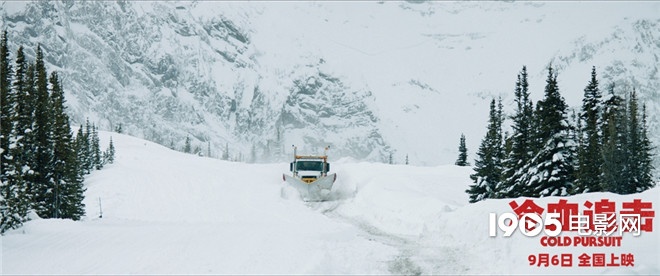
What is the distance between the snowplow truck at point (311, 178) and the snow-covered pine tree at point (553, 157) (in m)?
12.0

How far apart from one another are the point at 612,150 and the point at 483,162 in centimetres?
1110

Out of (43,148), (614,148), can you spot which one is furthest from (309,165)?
(614,148)

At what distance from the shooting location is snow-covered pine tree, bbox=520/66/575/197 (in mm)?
28906

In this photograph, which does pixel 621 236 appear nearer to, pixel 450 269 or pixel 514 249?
pixel 514 249

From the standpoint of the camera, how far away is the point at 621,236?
1234 cm

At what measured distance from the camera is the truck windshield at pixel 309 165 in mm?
38875

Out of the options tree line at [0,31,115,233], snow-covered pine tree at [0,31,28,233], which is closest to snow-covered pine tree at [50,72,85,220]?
tree line at [0,31,115,233]

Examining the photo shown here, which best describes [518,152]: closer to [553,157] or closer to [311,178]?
[553,157]

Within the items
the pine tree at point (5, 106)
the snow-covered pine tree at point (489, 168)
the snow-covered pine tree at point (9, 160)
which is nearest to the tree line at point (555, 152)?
the snow-covered pine tree at point (489, 168)

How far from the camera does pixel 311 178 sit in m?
36.5

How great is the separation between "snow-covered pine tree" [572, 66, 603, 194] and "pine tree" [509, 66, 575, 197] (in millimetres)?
6312

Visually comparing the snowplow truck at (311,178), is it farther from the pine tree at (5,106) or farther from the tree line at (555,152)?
the pine tree at (5,106)

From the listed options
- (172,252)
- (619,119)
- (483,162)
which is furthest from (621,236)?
(619,119)

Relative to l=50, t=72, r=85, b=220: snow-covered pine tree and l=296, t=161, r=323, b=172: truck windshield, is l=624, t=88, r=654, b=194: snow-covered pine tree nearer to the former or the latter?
l=296, t=161, r=323, b=172: truck windshield
